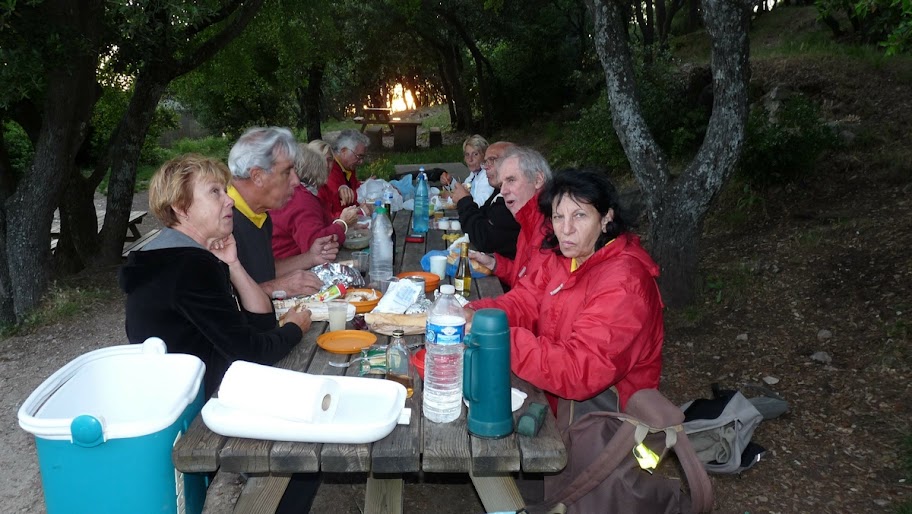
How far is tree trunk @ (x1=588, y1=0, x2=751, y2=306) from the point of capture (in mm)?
5184

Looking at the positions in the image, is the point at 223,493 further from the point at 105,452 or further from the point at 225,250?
the point at 105,452

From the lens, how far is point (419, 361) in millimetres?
2396

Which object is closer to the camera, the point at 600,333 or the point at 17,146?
the point at 600,333

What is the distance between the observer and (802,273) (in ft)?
18.9

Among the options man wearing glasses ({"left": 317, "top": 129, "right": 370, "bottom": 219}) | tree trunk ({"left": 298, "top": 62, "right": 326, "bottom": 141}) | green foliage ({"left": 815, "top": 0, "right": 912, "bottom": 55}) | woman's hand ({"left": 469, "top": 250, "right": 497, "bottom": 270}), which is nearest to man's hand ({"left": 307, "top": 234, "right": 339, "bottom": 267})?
woman's hand ({"left": 469, "top": 250, "right": 497, "bottom": 270})

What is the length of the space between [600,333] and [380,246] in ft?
5.49

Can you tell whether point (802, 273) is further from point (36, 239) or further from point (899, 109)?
point (36, 239)

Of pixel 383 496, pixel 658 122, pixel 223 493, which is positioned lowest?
pixel 223 493

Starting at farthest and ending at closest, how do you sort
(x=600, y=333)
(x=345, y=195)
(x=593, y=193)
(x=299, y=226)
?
(x=345, y=195) → (x=299, y=226) → (x=593, y=193) → (x=600, y=333)

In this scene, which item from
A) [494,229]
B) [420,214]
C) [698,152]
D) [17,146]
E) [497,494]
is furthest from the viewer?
[17,146]

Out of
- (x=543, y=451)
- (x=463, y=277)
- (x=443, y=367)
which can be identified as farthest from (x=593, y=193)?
(x=543, y=451)

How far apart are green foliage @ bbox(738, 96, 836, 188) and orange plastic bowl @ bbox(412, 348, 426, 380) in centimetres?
583

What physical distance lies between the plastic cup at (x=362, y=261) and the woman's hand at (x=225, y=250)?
0.95m

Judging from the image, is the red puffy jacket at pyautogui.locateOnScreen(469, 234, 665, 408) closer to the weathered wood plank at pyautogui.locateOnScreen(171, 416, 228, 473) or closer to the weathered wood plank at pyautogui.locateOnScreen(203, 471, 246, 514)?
the weathered wood plank at pyautogui.locateOnScreen(171, 416, 228, 473)
